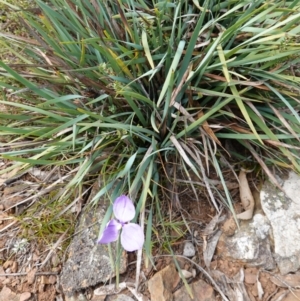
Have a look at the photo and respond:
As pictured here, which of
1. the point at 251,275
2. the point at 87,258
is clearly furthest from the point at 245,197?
the point at 87,258

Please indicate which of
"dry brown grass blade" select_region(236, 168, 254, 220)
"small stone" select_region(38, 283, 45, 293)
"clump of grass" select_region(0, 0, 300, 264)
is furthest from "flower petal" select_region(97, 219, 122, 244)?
"dry brown grass blade" select_region(236, 168, 254, 220)

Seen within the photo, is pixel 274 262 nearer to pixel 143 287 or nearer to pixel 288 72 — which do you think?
pixel 143 287

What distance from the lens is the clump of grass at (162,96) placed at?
129 centimetres

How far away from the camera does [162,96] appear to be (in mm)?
1273

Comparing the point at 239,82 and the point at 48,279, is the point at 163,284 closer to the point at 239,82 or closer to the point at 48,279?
the point at 48,279

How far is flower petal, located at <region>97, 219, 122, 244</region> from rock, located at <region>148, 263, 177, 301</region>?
275mm

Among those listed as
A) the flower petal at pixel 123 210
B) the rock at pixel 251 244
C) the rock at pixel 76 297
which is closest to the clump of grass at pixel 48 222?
the rock at pixel 76 297

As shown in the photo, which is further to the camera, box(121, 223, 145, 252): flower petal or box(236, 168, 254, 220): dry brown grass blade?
box(236, 168, 254, 220): dry brown grass blade

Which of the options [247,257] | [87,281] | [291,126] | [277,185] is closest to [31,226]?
[87,281]

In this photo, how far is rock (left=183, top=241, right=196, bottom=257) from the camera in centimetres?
137

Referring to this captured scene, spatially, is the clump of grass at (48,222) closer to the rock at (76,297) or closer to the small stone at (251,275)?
the rock at (76,297)

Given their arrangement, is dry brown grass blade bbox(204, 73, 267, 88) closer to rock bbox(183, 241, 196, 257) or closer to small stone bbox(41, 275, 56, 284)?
rock bbox(183, 241, 196, 257)

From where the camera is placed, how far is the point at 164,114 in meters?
1.32

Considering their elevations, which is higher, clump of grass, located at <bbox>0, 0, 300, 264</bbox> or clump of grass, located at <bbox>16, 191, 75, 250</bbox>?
clump of grass, located at <bbox>0, 0, 300, 264</bbox>
